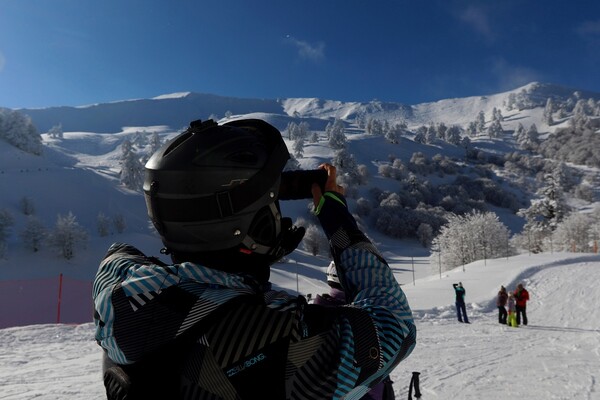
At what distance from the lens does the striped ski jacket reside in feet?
3.13

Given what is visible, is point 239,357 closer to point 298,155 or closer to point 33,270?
point 33,270

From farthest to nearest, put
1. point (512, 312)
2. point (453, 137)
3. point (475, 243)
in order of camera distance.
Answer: point (453, 137)
point (475, 243)
point (512, 312)

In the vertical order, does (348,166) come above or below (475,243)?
above

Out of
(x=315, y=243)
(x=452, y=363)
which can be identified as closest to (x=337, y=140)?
(x=315, y=243)

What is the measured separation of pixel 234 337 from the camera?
0.95m

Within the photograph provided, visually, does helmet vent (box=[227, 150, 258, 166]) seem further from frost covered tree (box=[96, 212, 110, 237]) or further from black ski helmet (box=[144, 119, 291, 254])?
frost covered tree (box=[96, 212, 110, 237])

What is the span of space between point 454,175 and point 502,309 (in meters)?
102

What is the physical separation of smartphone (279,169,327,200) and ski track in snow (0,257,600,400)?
17.3ft

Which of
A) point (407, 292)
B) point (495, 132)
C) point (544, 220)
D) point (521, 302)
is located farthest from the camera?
point (495, 132)

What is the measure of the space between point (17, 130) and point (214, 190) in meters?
82.6

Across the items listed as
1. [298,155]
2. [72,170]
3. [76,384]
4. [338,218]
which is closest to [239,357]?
[338,218]

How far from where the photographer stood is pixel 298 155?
96.3 meters

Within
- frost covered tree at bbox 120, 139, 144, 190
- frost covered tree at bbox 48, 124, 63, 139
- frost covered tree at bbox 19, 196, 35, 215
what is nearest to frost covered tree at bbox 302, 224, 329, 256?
frost covered tree at bbox 120, 139, 144, 190

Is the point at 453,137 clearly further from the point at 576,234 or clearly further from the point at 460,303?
the point at 460,303
